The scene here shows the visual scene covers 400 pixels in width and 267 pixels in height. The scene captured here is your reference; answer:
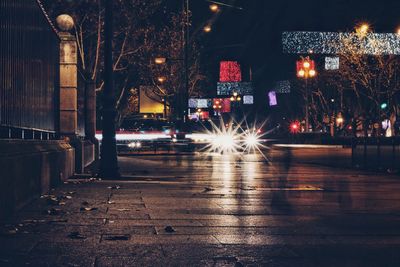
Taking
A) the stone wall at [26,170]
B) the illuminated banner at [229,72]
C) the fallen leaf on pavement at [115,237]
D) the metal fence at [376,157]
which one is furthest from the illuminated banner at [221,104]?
the fallen leaf on pavement at [115,237]

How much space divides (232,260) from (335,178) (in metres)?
14.2

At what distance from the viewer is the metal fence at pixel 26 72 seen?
10905 millimetres

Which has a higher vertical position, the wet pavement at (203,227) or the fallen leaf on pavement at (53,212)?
the fallen leaf on pavement at (53,212)

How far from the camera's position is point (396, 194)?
50.6 ft

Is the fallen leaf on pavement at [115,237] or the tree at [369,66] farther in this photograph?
the tree at [369,66]

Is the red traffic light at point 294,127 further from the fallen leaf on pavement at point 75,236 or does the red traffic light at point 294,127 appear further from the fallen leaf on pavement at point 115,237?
the fallen leaf on pavement at point 75,236

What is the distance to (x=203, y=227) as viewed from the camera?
31.9 feet

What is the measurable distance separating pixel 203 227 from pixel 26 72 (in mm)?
5025

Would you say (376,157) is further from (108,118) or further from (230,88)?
(230,88)

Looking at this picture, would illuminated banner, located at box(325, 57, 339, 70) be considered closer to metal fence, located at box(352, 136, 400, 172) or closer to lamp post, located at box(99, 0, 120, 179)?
metal fence, located at box(352, 136, 400, 172)

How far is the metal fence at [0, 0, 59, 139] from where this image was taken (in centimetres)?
1091

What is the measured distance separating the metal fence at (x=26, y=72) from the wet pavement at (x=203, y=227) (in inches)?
55.1

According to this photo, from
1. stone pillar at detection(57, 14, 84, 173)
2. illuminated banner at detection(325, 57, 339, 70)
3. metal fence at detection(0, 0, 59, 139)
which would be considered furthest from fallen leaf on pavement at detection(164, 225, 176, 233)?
illuminated banner at detection(325, 57, 339, 70)

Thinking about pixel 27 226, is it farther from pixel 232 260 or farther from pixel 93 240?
pixel 232 260
